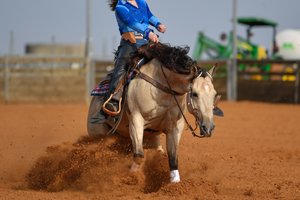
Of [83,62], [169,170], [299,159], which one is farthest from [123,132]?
[83,62]

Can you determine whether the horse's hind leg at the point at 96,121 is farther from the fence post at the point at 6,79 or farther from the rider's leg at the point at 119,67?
the fence post at the point at 6,79

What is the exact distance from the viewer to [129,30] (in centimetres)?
783

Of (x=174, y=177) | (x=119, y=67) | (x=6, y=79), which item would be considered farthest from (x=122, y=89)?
(x=6, y=79)

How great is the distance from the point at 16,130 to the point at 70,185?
6123mm

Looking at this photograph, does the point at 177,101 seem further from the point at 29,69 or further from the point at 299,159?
the point at 29,69

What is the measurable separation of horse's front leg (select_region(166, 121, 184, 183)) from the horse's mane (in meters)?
0.75

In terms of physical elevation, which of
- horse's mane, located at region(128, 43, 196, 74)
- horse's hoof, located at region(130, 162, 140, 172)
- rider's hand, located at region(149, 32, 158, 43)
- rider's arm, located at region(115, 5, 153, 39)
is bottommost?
horse's hoof, located at region(130, 162, 140, 172)

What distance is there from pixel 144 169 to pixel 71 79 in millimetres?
15741

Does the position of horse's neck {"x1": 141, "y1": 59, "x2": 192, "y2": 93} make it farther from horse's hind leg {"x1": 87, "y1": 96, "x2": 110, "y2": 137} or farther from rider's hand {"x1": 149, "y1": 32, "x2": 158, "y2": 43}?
horse's hind leg {"x1": 87, "y1": 96, "x2": 110, "y2": 137}

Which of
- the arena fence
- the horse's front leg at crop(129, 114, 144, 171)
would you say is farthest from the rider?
the arena fence

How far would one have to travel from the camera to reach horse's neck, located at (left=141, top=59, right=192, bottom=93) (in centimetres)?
710

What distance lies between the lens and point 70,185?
305 inches

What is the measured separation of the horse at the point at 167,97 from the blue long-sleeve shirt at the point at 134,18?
0.95ft

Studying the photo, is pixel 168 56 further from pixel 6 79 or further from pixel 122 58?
pixel 6 79
